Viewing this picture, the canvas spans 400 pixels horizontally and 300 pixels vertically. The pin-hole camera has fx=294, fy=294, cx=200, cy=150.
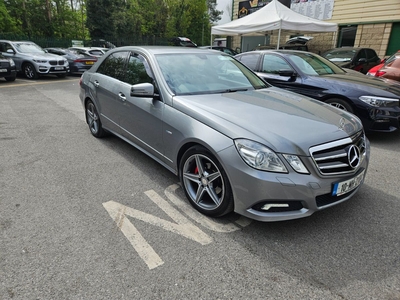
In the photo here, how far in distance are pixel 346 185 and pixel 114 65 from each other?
11.5 ft

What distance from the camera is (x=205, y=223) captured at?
2729 mm

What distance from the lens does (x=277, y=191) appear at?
2.27 m

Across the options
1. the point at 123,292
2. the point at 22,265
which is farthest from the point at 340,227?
the point at 22,265

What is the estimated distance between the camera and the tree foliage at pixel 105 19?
83.5ft

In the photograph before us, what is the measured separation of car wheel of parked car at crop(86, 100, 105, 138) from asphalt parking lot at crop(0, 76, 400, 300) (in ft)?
3.54

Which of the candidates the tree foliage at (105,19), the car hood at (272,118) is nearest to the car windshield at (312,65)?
the car hood at (272,118)

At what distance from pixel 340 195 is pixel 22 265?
2584mm

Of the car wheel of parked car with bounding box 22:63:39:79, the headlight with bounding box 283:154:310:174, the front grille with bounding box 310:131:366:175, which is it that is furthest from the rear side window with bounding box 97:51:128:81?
the car wheel of parked car with bounding box 22:63:39:79

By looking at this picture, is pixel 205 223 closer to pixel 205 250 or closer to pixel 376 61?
pixel 205 250

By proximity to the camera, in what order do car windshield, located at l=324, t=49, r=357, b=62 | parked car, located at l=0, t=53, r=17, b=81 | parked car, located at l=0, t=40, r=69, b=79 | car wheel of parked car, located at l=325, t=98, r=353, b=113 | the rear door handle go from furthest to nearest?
parked car, located at l=0, t=40, r=69, b=79 → parked car, located at l=0, t=53, r=17, b=81 → car windshield, located at l=324, t=49, r=357, b=62 → car wheel of parked car, located at l=325, t=98, r=353, b=113 → the rear door handle

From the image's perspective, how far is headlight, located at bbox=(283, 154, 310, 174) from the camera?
230 centimetres

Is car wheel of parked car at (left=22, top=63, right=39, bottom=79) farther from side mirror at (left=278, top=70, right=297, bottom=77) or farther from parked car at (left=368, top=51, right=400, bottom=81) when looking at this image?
parked car at (left=368, top=51, right=400, bottom=81)

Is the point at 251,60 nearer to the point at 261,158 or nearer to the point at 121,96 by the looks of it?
the point at 121,96

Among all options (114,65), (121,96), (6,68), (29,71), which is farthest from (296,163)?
(29,71)
